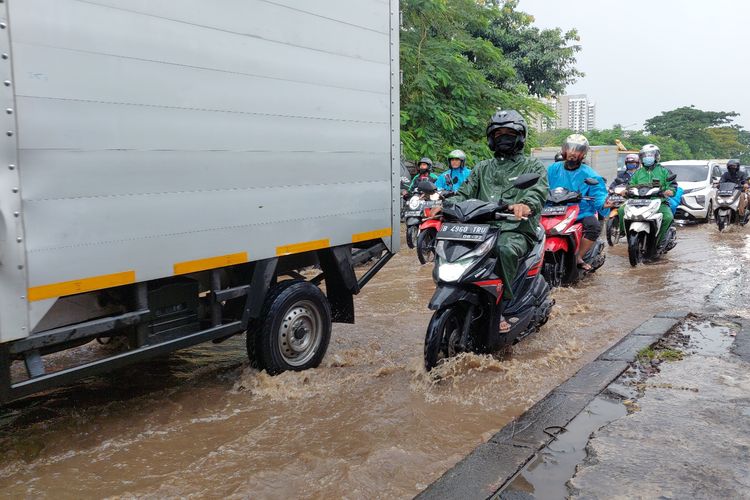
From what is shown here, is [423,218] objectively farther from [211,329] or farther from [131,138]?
[131,138]

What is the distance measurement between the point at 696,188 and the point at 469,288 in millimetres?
14236

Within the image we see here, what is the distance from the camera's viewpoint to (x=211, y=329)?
14.8ft

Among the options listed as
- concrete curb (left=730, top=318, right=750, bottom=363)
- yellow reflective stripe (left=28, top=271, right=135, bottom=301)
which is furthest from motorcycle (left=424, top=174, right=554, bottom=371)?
yellow reflective stripe (left=28, top=271, right=135, bottom=301)

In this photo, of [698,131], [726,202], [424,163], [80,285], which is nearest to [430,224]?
[424,163]

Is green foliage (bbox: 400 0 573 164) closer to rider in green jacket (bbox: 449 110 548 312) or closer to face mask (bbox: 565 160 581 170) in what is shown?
face mask (bbox: 565 160 581 170)

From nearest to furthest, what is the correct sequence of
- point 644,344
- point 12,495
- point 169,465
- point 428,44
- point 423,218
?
1. point 12,495
2. point 169,465
3. point 644,344
4. point 423,218
5. point 428,44

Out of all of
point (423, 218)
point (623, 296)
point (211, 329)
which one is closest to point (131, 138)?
point (211, 329)

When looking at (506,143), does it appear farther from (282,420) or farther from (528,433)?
(282,420)

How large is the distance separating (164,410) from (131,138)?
1.82 metres

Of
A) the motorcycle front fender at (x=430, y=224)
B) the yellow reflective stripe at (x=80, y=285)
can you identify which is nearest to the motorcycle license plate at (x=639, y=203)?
the motorcycle front fender at (x=430, y=224)

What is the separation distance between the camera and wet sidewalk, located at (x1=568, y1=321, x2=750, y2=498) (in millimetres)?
3215

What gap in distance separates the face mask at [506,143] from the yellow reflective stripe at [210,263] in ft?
7.28

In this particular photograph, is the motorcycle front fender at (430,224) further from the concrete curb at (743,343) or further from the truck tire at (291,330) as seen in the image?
the truck tire at (291,330)

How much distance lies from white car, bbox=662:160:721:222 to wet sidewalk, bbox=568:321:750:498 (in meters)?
12.7
